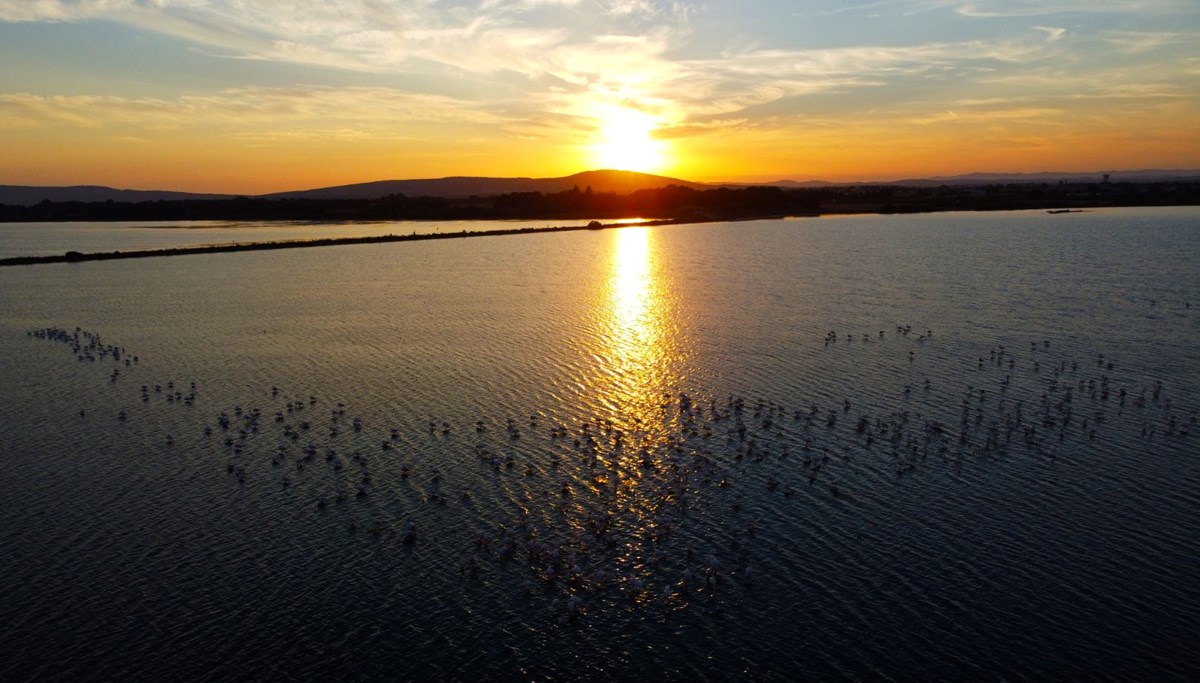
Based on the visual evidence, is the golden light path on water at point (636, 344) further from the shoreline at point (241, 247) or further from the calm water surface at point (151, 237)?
the calm water surface at point (151, 237)

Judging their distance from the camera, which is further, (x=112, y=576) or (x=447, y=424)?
(x=447, y=424)

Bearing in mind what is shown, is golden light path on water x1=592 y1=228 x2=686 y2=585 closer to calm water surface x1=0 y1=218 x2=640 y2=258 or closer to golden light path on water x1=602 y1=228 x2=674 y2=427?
golden light path on water x1=602 y1=228 x2=674 y2=427

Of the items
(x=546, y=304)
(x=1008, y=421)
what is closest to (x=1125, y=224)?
(x=546, y=304)

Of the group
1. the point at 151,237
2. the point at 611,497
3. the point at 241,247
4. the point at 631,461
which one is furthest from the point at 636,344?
the point at 151,237

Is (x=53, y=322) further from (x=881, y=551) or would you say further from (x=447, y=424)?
(x=881, y=551)

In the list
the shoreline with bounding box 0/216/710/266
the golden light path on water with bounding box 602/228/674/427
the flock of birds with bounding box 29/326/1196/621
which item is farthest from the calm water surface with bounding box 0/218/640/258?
the flock of birds with bounding box 29/326/1196/621

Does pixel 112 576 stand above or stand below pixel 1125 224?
below
